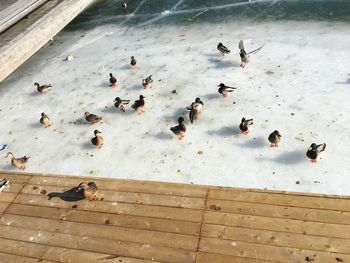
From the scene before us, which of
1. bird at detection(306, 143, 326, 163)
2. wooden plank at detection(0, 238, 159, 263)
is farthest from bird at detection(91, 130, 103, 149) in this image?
bird at detection(306, 143, 326, 163)

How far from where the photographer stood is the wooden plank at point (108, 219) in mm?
7254

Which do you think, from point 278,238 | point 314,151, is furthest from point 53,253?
point 314,151

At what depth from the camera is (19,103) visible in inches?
495

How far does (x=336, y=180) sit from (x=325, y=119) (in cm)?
209

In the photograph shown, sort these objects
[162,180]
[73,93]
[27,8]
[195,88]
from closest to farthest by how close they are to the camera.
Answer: [162,180] < [195,88] < [73,93] < [27,8]

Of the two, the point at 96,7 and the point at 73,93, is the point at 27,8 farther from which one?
the point at 73,93

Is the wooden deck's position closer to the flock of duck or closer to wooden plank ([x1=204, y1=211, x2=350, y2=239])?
wooden plank ([x1=204, y1=211, x2=350, y2=239])

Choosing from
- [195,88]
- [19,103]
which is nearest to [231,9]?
[195,88]

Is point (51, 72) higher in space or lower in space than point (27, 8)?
lower

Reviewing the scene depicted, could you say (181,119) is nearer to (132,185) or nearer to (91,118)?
(132,185)

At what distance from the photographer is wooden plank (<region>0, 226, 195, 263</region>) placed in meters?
6.80

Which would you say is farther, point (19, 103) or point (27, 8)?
point (27, 8)

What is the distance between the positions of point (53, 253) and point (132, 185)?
213 cm

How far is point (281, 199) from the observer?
24.6 feet
